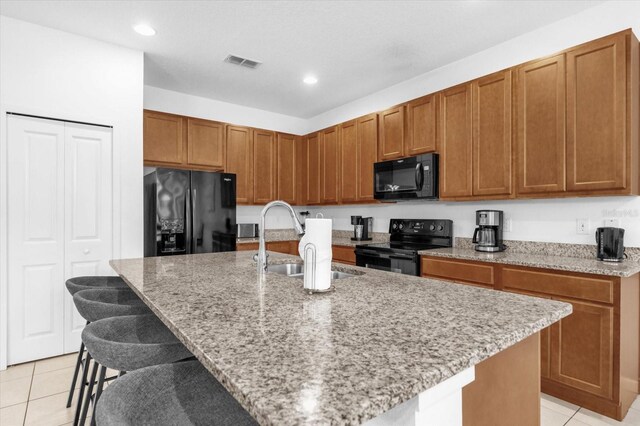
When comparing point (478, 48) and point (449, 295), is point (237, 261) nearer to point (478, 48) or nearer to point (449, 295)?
point (449, 295)

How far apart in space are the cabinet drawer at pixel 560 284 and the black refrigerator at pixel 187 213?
279cm

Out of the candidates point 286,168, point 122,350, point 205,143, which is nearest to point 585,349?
point 122,350

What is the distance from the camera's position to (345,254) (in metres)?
4.00

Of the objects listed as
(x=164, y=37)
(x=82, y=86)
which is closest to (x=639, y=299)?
(x=164, y=37)

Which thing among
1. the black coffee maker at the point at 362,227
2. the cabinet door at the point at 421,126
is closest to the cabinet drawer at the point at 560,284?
the cabinet door at the point at 421,126

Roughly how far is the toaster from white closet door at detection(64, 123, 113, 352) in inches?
67.5

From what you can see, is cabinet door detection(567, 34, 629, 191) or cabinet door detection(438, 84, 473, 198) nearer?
cabinet door detection(567, 34, 629, 191)

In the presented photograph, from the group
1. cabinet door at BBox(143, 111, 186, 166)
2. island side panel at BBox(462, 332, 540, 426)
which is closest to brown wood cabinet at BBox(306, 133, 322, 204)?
cabinet door at BBox(143, 111, 186, 166)

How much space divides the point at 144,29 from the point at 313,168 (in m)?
2.60

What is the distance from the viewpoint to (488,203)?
3.20 meters

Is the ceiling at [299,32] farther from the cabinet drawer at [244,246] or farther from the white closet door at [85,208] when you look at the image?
the cabinet drawer at [244,246]

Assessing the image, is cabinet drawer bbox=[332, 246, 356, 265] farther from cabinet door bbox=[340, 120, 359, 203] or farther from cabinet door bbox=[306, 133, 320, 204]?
cabinet door bbox=[306, 133, 320, 204]

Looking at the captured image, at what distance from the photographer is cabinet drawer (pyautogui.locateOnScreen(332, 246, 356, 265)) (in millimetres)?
3880

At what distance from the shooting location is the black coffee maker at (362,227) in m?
4.36
